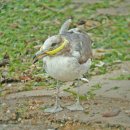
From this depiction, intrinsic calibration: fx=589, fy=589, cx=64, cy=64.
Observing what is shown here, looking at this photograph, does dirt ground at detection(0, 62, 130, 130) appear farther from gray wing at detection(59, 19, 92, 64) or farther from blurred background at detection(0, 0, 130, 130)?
gray wing at detection(59, 19, 92, 64)

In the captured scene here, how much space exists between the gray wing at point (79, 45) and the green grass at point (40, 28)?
113 centimetres

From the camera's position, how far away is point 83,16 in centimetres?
1159

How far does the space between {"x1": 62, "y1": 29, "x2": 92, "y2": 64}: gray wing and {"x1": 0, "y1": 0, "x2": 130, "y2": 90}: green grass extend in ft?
3.70

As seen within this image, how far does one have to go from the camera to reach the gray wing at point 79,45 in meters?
7.08

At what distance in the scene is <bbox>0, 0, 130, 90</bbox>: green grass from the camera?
945 centimetres

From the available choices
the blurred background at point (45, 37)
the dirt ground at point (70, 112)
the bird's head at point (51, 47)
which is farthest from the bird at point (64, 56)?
the blurred background at point (45, 37)

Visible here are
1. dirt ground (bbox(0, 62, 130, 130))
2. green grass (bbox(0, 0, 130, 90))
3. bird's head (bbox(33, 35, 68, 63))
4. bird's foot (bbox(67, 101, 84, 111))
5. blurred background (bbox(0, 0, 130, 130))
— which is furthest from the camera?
green grass (bbox(0, 0, 130, 90))

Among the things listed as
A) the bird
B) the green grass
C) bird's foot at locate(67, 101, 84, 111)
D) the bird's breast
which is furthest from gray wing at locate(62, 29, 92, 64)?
the green grass

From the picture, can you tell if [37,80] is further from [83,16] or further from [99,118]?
[83,16]

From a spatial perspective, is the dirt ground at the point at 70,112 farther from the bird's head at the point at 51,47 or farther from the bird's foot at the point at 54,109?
the bird's head at the point at 51,47

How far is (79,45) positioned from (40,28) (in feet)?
12.6

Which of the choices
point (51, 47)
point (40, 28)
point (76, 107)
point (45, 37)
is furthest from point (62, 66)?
point (40, 28)

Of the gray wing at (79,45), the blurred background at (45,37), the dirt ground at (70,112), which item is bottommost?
the dirt ground at (70,112)

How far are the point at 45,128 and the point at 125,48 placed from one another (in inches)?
127
